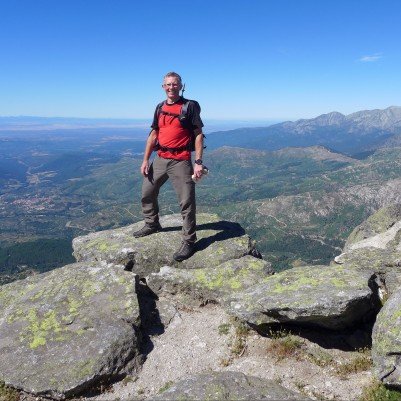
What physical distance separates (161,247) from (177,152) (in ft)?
16.5

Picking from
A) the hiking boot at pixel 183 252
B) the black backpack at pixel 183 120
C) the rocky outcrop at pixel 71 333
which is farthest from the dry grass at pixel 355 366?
the black backpack at pixel 183 120

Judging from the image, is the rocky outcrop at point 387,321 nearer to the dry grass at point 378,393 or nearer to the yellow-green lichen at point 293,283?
the dry grass at point 378,393

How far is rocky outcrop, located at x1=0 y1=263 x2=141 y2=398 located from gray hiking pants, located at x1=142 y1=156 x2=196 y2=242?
11.6ft

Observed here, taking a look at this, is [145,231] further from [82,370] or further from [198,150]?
[82,370]

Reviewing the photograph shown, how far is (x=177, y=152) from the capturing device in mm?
15797

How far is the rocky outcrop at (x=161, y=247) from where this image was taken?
678 inches

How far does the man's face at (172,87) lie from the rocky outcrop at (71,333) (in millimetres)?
7889

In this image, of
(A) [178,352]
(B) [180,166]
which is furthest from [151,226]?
(A) [178,352]

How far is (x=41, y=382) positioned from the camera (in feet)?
35.1

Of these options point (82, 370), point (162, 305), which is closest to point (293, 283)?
point (162, 305)

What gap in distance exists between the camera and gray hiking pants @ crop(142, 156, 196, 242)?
15727 mm

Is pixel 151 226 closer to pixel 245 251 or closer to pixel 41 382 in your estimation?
pixel 245 251

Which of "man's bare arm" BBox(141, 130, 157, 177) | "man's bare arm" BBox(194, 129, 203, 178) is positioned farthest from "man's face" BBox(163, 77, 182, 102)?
"man's bare arm" BBox(141, 130, 157, 177)

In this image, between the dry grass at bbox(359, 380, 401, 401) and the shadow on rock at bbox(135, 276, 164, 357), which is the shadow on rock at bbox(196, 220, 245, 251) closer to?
the shadow on rock at bbox(135, 276, 164, 357)
